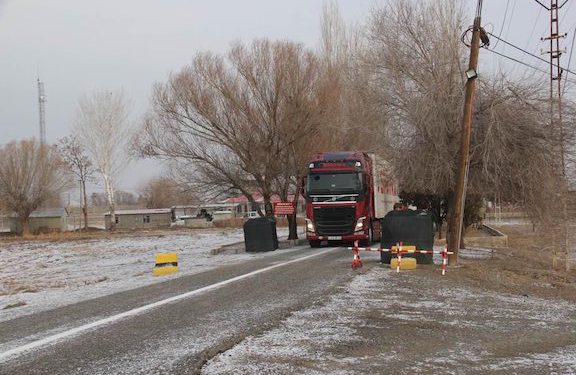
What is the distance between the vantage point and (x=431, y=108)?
58.3ft

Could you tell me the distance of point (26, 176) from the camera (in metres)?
61.7

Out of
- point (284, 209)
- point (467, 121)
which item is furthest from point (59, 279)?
point (467, 121)

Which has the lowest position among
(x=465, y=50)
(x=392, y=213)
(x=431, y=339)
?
(x=431, y=339)

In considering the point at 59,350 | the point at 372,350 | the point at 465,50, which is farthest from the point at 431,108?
the point at 59,350

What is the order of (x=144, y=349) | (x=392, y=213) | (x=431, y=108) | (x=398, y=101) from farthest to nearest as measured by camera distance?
(x=398, y=101)
(x=431, y=108)
(x=392, y=213)
(x=144, y=349)

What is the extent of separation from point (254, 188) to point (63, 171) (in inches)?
1699

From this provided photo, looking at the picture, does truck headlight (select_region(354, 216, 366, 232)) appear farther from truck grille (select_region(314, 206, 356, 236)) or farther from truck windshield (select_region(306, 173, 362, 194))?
truck windshield (select_region(306, 173, 362, 194))

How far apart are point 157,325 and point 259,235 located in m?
14.7

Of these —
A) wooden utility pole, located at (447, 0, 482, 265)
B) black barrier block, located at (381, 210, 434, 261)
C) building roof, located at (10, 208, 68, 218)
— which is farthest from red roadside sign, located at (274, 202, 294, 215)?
building roof, located at (10, 208, 68, 218)

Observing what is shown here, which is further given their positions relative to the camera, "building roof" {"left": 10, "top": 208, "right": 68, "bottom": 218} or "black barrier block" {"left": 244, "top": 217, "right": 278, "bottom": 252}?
"building roof" {"left": 10, "top": 208, "right": 68, "bottom": 218}

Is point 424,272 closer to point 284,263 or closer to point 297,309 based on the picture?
point 284,263

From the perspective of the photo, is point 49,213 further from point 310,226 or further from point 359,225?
point 359,225

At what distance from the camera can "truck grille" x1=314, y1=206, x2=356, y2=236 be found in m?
23.0

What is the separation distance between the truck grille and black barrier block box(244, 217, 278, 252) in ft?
6.93
